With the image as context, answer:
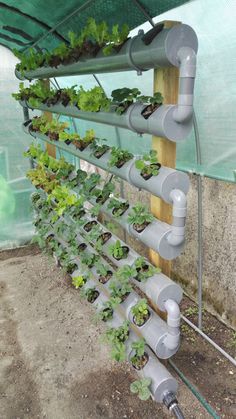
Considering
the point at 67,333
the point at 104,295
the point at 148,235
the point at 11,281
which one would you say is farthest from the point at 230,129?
the point at 11,281

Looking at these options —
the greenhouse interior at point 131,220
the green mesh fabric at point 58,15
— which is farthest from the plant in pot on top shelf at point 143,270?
the green mesh fabric at point 58,15

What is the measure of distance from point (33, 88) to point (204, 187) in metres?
2.48

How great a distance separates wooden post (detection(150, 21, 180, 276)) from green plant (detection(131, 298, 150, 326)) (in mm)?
325

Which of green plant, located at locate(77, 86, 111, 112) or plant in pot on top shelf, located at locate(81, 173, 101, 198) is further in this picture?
plant in pot on top shelf, located at locate(81, 173, 101, 198)

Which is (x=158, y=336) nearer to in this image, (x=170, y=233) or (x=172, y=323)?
(x=172, y=323)

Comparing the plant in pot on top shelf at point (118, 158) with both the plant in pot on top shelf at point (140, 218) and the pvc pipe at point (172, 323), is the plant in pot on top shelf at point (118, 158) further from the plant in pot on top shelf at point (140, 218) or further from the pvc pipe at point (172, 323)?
the pvc pipe at point (172, 323)

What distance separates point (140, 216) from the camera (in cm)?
263

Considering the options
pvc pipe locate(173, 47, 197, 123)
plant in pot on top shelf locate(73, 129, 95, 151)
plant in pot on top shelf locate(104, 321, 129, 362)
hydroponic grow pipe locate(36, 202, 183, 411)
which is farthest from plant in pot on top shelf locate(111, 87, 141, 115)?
hydroponic grow pipe locate(36, 202, 183, 411)

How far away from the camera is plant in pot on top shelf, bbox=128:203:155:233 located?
2600mm

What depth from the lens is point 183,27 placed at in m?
1.98

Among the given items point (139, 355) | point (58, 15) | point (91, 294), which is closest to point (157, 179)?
point (139, 355)

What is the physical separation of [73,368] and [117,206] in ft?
5.85

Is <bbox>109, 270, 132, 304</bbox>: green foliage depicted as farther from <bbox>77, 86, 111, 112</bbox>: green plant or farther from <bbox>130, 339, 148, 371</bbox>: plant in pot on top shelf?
<bbox>77, 86, 111, 112</bbox>: green plant

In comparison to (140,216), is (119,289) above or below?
below
